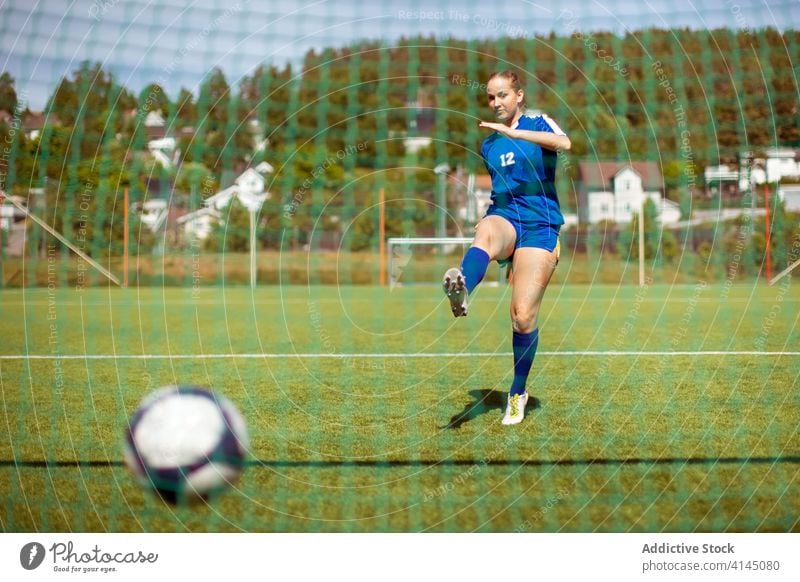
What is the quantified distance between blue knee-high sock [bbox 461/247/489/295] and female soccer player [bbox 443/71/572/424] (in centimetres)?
2

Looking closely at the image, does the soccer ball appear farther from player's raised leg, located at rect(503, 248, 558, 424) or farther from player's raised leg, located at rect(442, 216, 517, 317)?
player's raised leg, located at rect(503, 248, 558, 424)

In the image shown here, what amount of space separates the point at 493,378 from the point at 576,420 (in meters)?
2.23

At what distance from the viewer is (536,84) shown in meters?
20.3

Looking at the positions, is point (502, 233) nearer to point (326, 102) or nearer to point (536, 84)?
point (326, 102)

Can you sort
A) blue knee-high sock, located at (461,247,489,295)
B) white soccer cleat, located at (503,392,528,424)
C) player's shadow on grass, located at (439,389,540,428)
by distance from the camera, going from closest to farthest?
blue knee-high sock, located at (461,247,489,295) → white soccer cleat, located at (503,392,528,424) → player's shadow on grass, located at (439,389,540,428)

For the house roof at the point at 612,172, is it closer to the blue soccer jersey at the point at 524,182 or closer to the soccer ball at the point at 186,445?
the blue soccer jersey at the point at 524,182

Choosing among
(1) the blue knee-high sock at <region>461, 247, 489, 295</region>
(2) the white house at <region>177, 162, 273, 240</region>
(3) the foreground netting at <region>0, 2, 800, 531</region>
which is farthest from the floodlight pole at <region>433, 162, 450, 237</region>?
(1) the blue knee-high sock at <region>461, 247, 489, 295</region>

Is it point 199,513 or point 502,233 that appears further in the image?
point 502,233

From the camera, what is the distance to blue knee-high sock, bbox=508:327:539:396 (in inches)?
249

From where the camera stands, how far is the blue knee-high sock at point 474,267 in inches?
235

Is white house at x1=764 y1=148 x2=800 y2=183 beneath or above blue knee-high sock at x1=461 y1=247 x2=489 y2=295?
above

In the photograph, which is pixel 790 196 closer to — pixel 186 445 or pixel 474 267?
pixel 474 267

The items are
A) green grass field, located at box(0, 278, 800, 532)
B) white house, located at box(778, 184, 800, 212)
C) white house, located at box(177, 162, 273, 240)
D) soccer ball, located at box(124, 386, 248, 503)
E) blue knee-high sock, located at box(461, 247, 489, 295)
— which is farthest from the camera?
white house, located at box(778, 184, 800, 212)

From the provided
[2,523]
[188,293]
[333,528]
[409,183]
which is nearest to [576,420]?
[333,528]
